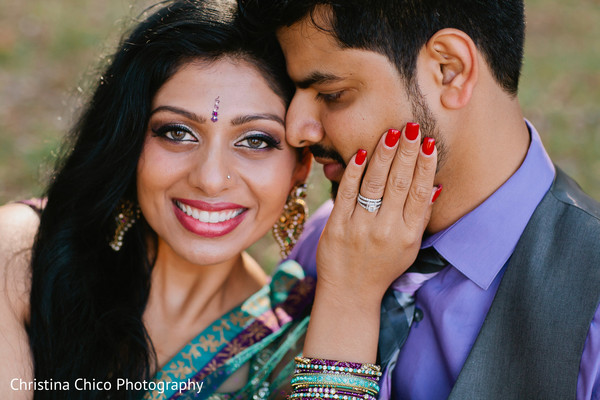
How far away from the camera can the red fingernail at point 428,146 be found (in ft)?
7.23

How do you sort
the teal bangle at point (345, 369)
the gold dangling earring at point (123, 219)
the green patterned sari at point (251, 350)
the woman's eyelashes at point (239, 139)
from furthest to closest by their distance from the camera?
1. the gold dangling earring at point (123, 219)
2. the green patterned sari at point (251, 350)
3. the woman's eyelashes at point (239, 139)
4. the teal bangle at point (345, 369)

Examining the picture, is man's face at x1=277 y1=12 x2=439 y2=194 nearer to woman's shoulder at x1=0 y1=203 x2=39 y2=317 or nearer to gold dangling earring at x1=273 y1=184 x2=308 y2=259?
gold dangling earring at x1=273 y1=184 x2=308 y2=259

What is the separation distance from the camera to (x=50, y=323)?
2598 millimetres

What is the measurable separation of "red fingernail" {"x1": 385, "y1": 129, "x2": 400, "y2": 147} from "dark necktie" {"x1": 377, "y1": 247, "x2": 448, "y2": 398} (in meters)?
0.49

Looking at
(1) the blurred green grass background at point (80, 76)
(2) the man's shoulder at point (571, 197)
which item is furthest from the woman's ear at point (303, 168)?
(1) the blurred green grass background at point (80, 76)

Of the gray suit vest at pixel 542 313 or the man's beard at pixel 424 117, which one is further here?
the man's beard at pixel 424 117

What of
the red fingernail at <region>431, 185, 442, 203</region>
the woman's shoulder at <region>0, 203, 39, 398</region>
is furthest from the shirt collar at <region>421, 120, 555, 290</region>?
the woman's shoulder at <region>0, 203, 39, 398</region>

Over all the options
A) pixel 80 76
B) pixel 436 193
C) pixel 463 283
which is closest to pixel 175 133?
pixel 436 193

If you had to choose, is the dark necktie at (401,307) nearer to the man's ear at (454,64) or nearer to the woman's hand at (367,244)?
the woman's hand at (367,244)

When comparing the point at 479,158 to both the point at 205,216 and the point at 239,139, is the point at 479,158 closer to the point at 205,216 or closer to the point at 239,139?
the point at 239,139

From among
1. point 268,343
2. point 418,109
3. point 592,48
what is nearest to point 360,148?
point 418,109

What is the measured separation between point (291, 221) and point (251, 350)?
0.62 meters

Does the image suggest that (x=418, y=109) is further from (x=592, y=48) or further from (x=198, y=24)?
(x=592, y=48)

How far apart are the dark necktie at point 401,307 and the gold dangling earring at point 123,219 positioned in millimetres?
1205
